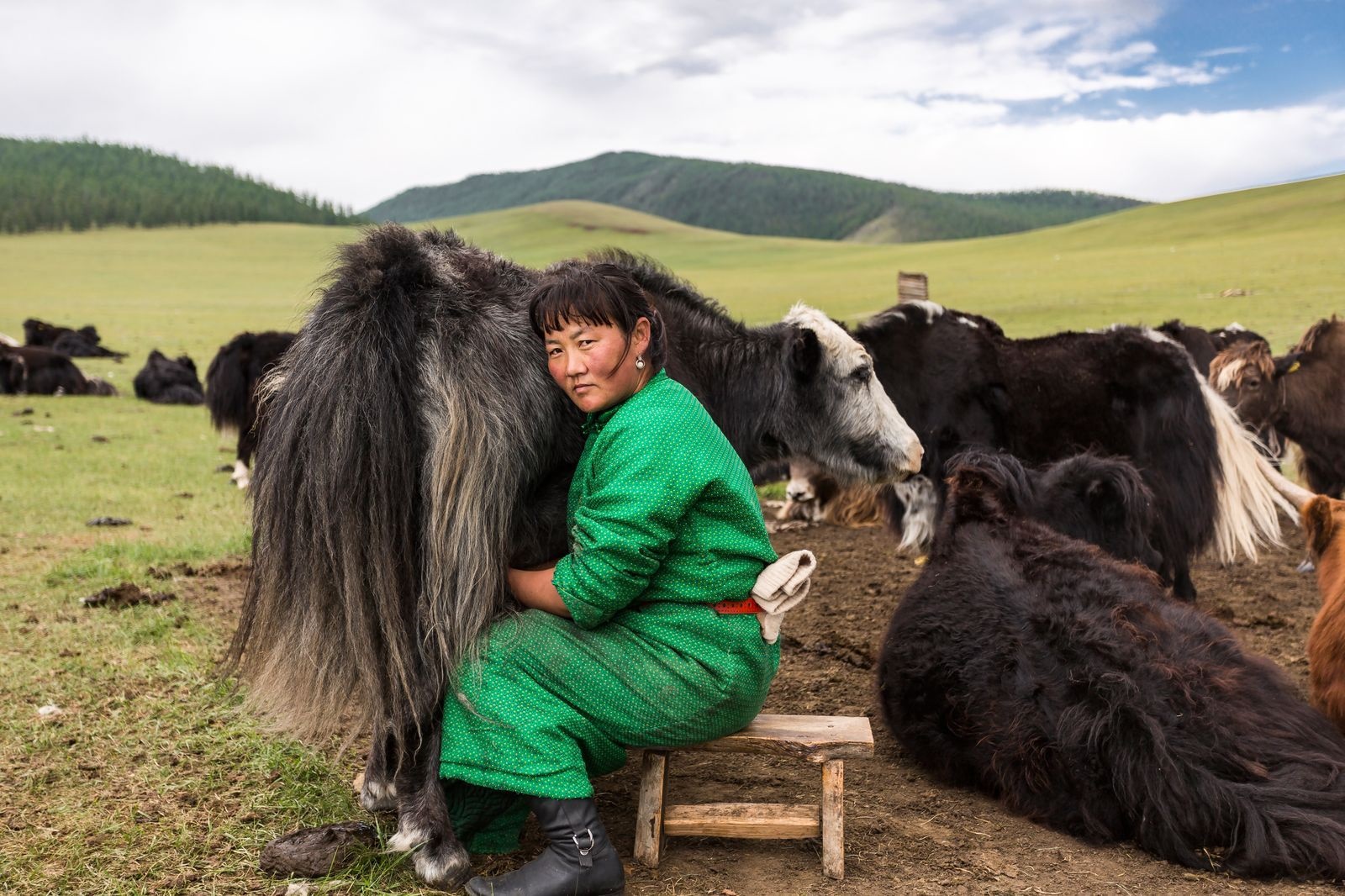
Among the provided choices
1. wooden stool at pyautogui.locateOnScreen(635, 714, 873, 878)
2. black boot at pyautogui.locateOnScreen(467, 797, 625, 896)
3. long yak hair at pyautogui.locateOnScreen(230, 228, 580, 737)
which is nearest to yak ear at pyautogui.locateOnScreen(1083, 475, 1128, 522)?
wooden stool at pyautogui.locateOnScreen(635, 714, 873, 878)

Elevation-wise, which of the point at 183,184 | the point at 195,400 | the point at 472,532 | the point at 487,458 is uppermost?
the point at 183,184

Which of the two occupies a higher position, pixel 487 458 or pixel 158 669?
pixel 487 458

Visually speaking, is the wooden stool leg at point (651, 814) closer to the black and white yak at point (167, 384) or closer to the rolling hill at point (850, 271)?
the rolling hill at point (850, 271)

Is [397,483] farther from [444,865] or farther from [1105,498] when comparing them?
[1105,498]

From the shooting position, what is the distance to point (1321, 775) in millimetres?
2930

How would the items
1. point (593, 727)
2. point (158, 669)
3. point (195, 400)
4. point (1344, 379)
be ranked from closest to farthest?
1. point (593, 727)
2. point (158, 669)
3. point (1344, 379)
4. point (195, 400)

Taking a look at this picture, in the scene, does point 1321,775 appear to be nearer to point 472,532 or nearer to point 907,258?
point 472,532

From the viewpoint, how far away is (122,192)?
327 feet

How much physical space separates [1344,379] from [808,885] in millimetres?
7424

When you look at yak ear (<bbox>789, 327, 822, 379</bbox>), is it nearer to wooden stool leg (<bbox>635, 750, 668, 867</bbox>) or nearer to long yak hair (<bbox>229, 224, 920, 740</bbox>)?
long yak hair (<bbox>229, 224, 920, 740</bbox>)

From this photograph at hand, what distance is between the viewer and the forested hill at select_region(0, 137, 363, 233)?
86000 mm

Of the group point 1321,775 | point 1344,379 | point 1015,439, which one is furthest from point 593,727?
point 1344,379

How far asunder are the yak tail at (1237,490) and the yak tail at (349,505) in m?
5.51

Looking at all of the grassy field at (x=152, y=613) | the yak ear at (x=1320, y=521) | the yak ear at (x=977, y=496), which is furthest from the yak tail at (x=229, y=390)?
the yak ear at (x=1320, y=521)
